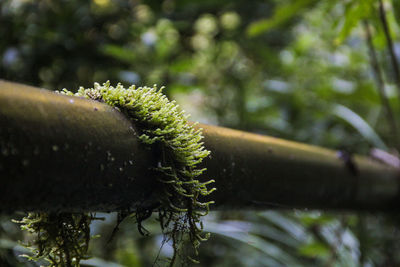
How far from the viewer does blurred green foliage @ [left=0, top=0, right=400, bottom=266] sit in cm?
120

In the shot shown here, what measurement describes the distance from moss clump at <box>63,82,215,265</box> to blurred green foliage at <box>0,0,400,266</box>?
40 cm

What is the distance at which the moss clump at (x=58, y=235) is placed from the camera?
0.46 m

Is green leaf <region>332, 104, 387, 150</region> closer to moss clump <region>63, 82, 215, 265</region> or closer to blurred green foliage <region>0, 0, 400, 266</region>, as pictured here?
blurred green foliage <region>0, 0, 400, 266</region>

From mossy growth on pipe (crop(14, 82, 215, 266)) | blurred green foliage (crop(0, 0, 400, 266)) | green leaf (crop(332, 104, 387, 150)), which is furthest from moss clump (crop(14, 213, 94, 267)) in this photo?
green leaf (crop(332, 104, 387, 150))

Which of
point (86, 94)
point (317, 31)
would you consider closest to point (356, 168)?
point (86, 94)

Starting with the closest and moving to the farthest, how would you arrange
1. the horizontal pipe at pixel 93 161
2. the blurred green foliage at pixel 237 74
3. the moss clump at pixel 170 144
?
the horizontal pipe at pixel 93 161
the moss clump at pixel 170 144
the blurred green foliage at pixel 237 74

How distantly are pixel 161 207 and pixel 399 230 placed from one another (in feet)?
3.69

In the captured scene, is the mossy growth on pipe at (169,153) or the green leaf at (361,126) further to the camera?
the green leaf at (361,126)

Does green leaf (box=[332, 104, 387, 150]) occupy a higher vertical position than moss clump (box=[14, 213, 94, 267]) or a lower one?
higher

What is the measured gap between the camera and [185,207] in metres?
0.47

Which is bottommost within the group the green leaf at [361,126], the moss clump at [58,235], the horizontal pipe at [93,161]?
the moss clump at [58,235]

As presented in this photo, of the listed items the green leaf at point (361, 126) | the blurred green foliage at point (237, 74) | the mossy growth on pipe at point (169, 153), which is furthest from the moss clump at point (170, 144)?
the green leaf at point (361, 126)

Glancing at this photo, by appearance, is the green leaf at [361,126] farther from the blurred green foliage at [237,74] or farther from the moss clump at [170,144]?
the moss clump at [170,144]

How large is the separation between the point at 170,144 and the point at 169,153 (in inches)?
0.4
